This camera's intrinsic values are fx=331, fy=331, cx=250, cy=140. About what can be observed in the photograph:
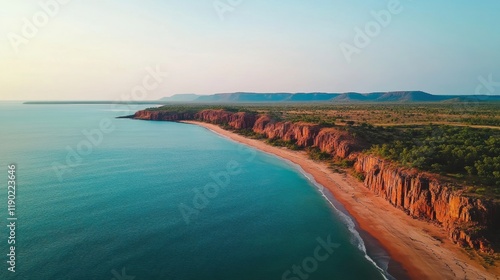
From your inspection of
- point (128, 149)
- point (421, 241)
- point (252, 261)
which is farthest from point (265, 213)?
point (128, 149)

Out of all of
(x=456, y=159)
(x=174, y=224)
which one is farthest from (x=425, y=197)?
(x=174, y=224)

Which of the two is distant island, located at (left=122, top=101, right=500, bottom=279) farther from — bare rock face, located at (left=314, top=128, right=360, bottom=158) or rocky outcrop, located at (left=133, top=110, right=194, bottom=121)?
rocky outcrop, located at (left=133, top=110, right=194, bottom=121)

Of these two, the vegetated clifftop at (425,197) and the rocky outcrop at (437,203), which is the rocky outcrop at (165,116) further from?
the rocky outcrop at (437,203)

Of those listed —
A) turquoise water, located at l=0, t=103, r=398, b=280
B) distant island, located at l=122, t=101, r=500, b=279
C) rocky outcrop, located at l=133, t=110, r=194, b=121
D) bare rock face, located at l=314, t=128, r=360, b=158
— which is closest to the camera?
turquoise water, located at l=0, t=103, r=398, b=280

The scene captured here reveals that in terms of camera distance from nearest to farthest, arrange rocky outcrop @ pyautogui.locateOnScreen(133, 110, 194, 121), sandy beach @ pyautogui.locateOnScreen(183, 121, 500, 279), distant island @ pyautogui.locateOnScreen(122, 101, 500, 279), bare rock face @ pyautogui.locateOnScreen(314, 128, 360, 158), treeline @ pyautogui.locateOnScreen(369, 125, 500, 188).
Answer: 1. sandy beach @ pyautogui.locateOnScreen(183, 121, 500, 279)
2. distant island @ pyautogui.locateOnScreen(122, 101, 500, 279)
3. treeline @ pyautogui.locateOnScreen(369, 125, 500, 188)
4. bare rock face @ pyautogui.locateOnScreen(314, 128, 360, 158)
5. rocky outcrop @ pyautogui.locateOnScreen(133, 110, 194, 121)

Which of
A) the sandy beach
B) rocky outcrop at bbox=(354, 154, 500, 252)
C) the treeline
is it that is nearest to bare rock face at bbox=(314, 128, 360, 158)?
the sandy beach
